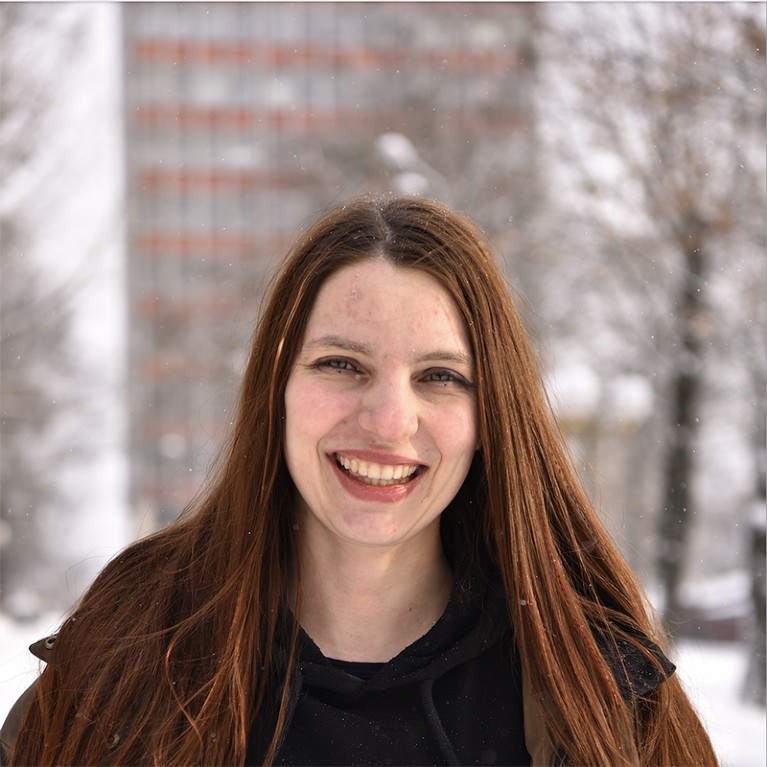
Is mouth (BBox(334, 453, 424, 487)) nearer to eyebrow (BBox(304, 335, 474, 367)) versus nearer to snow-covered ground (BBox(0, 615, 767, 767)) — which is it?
eyebrow (BBox(304, 335, 474, 367))

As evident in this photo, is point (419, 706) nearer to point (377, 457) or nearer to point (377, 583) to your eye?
point (377, 583)

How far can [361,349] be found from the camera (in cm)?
185

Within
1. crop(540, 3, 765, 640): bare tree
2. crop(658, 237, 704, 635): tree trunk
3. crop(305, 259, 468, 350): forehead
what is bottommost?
crop(305, 259, 468, 350): forehead

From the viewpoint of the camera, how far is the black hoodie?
191cm

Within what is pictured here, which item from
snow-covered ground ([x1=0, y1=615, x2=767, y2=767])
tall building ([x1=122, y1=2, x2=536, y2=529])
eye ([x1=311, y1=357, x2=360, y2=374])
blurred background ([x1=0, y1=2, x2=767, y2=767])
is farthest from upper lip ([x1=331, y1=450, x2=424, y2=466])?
A: tall building ([x1=122, y1=2, x2=536, y2=529])

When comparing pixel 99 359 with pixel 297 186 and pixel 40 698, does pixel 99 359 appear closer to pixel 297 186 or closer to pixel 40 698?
pixel 297 186

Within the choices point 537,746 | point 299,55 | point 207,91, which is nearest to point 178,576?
point 537,746

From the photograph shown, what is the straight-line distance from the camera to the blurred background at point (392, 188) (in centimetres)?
862

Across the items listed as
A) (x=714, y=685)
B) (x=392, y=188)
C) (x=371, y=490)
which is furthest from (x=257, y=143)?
(x=371, y=490)

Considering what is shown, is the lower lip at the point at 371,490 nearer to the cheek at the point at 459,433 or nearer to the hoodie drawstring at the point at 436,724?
the cheek at the point at 459,433

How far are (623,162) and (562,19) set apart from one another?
4.99ft

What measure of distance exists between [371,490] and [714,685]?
6372 millimetres

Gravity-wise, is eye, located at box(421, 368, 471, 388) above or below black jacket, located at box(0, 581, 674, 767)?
above

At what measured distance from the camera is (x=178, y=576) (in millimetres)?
2104
